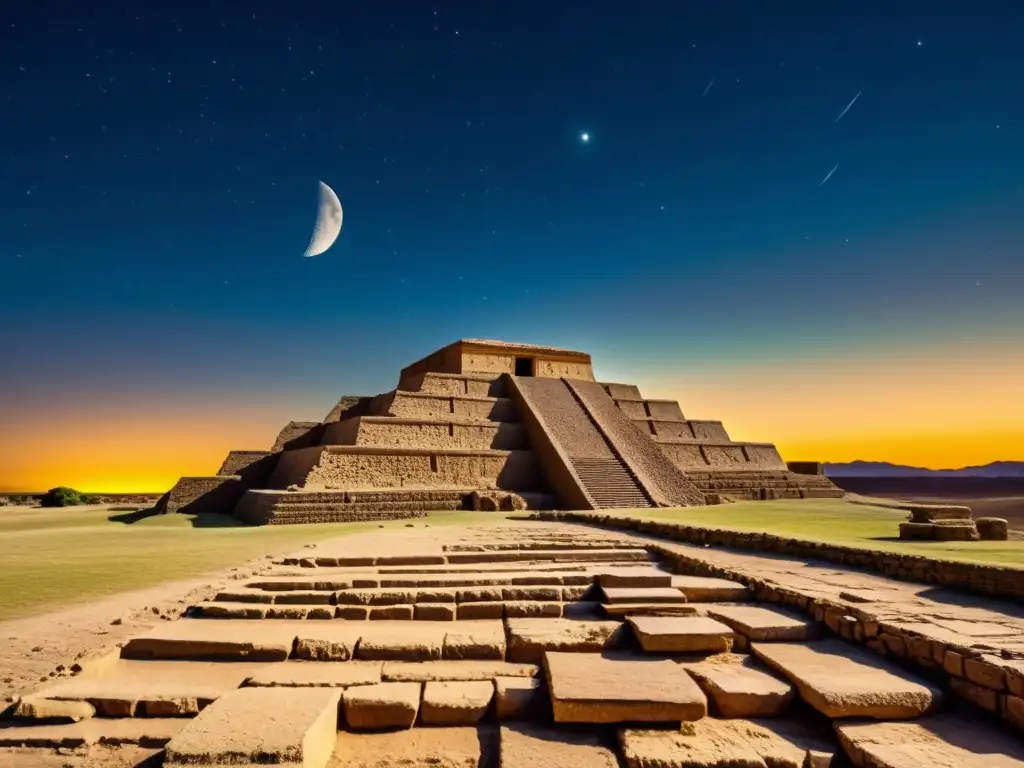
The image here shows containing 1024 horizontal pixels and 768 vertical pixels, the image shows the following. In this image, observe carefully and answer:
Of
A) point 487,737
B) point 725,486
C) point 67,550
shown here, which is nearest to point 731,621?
point 487,737

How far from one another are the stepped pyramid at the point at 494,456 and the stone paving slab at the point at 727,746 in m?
14.9

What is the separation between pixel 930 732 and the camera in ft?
11.7

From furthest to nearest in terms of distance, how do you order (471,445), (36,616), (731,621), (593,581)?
1. (471,445)
2. (593,581)
3. (36,616)
4. (731,621)

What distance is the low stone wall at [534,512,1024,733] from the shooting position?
362 centimetres

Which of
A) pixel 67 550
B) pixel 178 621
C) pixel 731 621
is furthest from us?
pixel 67 550

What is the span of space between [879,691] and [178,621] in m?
5.98

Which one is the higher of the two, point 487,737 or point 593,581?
point 593,581

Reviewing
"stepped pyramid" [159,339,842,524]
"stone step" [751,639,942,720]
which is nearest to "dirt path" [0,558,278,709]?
"stone step" [751,639,942,720]

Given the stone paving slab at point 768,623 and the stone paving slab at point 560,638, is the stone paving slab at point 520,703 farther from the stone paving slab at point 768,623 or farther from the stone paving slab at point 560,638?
the stone paving slab at point 768,623

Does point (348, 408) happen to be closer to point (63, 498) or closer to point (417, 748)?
point (63, 498)

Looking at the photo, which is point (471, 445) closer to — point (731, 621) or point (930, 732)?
point (731, 621)

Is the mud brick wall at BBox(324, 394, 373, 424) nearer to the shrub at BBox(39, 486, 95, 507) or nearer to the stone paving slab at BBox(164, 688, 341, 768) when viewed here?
the shrub at BBox(39, 486, 95, 507)

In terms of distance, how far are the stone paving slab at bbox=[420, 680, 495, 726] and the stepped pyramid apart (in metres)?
13.8

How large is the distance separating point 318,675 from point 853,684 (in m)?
3.81
